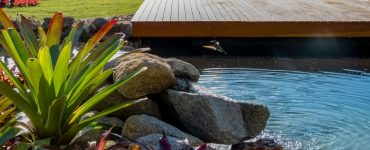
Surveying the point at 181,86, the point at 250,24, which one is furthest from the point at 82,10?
the point at 181,86

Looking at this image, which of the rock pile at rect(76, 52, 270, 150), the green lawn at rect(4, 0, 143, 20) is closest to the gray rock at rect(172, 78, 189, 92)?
the rock pile at rect(76, 52, 270, 150)

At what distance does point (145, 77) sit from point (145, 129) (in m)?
0.53

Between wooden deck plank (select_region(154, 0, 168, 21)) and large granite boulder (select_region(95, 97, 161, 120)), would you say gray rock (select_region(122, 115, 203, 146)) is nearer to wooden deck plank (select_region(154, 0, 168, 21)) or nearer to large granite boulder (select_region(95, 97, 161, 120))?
large granite boulder (select_region(95, 97, 161, 120))

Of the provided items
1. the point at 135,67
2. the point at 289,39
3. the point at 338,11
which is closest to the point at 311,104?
the point at 135,67

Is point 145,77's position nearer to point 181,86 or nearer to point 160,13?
point 181,86

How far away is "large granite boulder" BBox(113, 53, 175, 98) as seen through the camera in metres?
4.06

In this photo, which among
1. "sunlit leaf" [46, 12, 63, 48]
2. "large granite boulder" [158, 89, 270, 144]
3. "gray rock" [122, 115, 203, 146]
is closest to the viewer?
"sunlit leaf" [46, 12, 63, 48]

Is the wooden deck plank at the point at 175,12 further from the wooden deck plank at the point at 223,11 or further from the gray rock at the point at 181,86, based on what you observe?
the gray rock at the point at 181,86

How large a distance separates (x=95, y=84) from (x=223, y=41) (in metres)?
5.80

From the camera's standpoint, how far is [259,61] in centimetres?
827

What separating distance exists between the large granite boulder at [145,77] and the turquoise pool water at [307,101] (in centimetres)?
110

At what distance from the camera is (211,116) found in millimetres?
4027

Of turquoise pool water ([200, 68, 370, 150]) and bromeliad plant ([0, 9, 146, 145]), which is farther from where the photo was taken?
turquoise pool water ([200, 68, 370, 150])

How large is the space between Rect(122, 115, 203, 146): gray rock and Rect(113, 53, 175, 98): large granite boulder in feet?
1.32
